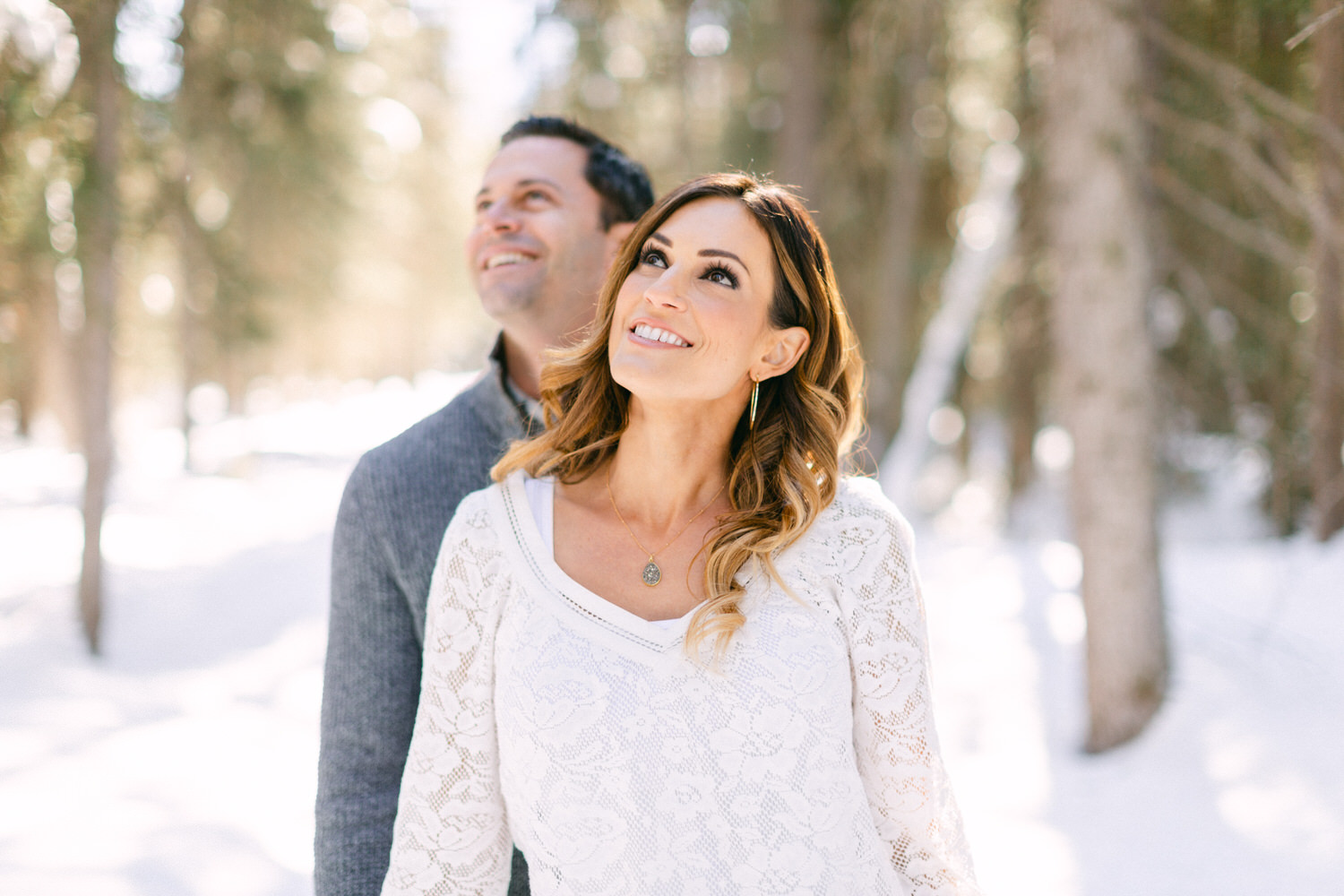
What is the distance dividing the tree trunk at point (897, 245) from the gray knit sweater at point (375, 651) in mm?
7624

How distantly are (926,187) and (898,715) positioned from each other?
37.0 feet

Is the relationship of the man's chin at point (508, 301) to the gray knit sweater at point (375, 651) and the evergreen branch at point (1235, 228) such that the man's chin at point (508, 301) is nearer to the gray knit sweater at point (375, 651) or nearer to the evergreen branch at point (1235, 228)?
A: the gray knit sweater at point (375, 651)

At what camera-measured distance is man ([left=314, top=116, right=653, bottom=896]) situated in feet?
6.31

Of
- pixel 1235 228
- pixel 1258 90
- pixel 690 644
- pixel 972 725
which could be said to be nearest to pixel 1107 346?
pixel 1235 228

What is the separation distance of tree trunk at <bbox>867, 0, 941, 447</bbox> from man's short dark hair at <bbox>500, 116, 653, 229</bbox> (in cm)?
681

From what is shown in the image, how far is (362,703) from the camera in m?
1.94

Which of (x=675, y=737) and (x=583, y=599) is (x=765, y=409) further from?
(x=675, y=737)

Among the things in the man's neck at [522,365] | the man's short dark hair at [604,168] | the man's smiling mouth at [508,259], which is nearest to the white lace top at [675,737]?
the man's neck at [522,365]

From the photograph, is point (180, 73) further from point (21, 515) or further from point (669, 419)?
point (669, 419)

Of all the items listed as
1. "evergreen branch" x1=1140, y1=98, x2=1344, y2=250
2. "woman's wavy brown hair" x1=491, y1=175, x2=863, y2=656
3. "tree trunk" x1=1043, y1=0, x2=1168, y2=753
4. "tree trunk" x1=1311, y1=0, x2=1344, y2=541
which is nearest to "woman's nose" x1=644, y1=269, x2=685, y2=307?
"woman's wavy brown hair" x1=491, y1=175, x2=863, y2=656

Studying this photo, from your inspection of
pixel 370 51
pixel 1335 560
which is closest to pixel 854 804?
pixel 1335 560

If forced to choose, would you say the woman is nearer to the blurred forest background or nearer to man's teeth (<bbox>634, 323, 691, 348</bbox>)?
man's teeth (<bbox>634, 323, 691, 348</bbox>)

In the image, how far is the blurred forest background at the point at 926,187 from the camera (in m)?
4.77

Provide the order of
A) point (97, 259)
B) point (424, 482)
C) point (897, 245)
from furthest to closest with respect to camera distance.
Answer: point (897, 245) < point (97, 259) < point (424, 482)
